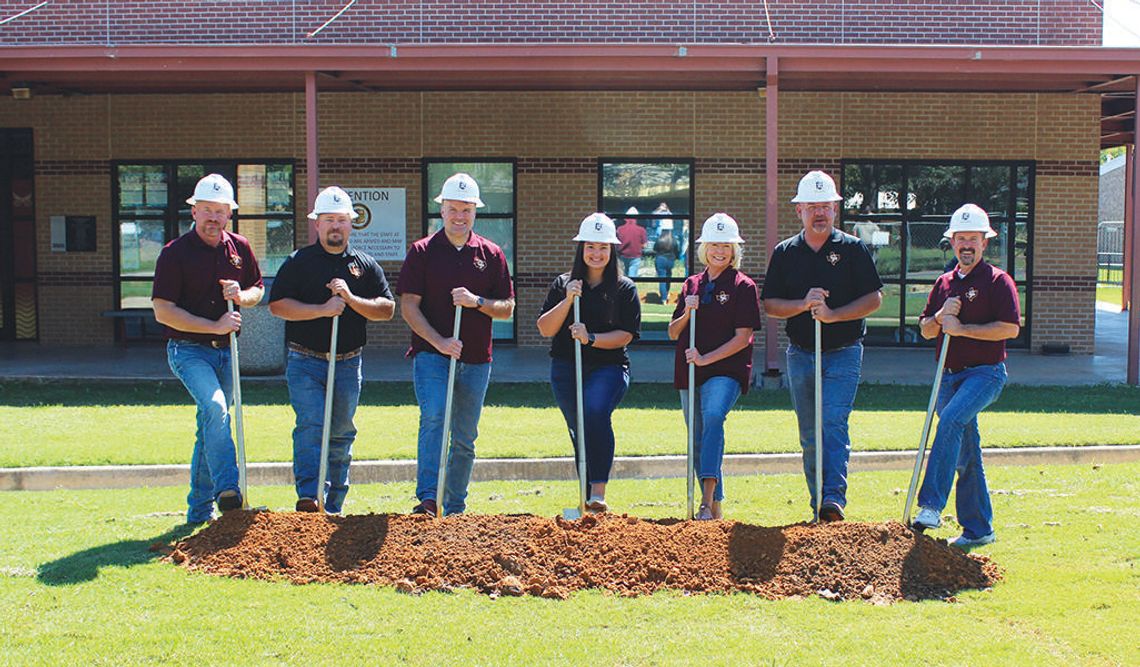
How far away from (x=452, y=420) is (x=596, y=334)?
95 centimetres

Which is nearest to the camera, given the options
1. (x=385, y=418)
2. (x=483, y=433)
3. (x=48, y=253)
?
(x=483, y=433)

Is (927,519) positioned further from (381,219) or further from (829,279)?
(381,219)

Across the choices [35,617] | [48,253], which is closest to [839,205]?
[48,253]

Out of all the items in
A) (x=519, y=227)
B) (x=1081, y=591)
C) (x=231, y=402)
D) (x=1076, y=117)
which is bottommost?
(x=1081, y=591)

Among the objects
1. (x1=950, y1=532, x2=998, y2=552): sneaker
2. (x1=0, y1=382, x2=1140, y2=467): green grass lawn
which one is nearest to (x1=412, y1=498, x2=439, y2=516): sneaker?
(x1=0, y1=382, x2=1140, y2=467): green grass lawn

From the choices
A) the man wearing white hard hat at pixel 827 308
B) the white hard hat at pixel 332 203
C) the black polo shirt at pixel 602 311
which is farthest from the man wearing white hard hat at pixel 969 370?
the white hard hat at pixel 332 203

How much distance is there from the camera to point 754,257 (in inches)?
702

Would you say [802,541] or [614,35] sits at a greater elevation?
[614,35]

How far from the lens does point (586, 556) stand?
624 cm

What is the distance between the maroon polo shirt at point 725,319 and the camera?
23.7ft

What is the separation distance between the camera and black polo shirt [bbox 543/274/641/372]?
7.39 metres

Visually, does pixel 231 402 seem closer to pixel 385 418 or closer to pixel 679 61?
pixel 385 418

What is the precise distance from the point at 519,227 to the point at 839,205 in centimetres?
441

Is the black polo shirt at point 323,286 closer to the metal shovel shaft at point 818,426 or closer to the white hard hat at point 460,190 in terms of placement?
the white hard hat at point 460,190
